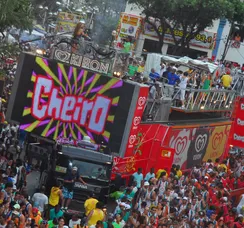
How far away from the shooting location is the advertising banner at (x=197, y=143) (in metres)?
30.2

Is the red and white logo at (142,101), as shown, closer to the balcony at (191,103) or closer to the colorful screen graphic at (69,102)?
the colorful screen graphic at (69,102)

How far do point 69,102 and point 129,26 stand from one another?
30.7 metres

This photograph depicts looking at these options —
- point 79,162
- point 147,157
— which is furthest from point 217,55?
point 79,162

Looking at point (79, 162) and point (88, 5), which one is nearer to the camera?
point (79, 162)

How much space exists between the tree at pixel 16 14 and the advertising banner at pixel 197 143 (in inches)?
392

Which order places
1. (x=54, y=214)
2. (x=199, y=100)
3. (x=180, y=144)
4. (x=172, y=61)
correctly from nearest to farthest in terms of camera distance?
(x=54, y=214), (x=180, y=144), (x=172, y=61), (x=199, y=100)

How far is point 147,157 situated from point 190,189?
306 cm

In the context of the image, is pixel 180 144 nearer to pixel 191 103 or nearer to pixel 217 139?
pixel 191 103

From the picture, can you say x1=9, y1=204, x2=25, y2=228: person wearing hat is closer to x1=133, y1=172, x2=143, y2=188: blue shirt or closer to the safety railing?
x1=133, y1=172, x2=143, y2=188: blue shirt

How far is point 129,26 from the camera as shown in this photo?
182 ft

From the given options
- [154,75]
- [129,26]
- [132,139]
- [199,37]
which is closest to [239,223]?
[132,139]

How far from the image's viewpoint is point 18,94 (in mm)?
26188

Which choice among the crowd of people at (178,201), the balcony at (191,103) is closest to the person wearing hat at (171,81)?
Answer: the balcony at (191,103)

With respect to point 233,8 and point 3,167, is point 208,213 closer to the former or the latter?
point 3,167
